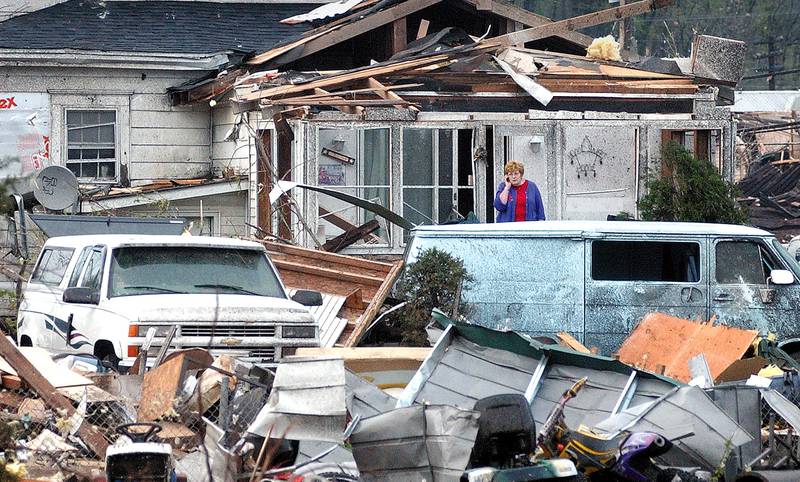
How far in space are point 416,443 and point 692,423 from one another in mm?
2216

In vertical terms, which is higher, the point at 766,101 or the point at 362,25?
the point at 766,101

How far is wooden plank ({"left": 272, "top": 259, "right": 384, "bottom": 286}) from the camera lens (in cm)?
1401

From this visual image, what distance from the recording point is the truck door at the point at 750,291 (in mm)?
12500

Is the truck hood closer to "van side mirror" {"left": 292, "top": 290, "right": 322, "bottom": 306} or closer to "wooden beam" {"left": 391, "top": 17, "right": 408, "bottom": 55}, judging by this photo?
"van side mirror" {"left": 292, "top": 290, "right": 322, "bottom": 306}

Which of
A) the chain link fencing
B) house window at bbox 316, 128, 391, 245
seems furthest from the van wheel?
house window at bbox 316, 128, 391, 245

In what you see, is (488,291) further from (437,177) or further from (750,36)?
(750,36)

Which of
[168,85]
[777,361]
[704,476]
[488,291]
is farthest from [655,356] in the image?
[168,85]

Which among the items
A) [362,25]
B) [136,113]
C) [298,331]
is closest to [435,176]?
[362,25]

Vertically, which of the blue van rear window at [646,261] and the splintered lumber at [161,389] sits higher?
the blue van rear window at [646,261]

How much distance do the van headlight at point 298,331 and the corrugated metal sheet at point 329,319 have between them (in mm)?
1951

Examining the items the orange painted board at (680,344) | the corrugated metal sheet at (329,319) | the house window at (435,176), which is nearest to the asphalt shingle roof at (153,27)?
the house window at (435,176)

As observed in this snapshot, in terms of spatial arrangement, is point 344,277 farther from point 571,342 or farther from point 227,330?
point 227,330

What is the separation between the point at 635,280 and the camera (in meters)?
12.6

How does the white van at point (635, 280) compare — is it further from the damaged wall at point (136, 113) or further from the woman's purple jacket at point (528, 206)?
the damaged wall at point (136, 113)
